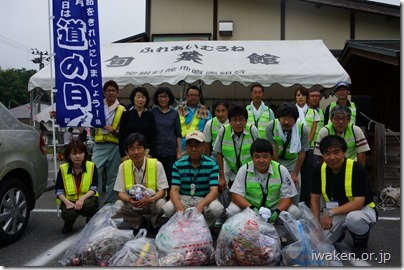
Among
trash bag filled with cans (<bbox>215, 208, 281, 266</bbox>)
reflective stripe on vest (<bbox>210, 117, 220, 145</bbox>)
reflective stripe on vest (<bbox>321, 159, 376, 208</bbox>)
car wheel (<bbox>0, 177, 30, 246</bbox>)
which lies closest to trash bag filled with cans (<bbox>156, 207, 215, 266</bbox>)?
trash bag filled with cans (<bbox>215, 208, 281, 266</bbox>)

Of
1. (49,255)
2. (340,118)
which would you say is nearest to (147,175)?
(49,255)

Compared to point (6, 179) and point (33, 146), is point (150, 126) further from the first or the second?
point (6, 179)

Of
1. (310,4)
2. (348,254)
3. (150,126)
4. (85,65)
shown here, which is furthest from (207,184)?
(310,4)

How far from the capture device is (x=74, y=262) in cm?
304

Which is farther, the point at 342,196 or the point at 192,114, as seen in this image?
the point at 192,114

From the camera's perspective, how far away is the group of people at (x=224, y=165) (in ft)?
10.9

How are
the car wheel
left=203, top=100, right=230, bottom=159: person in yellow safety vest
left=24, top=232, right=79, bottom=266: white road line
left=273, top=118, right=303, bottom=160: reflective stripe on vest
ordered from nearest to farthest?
left=24, top=232, right=79, bottom=266: white road line → the car wheel → left=273, top=118, right=303, bottom=160: reflective stripe on vest → left=203, top=100, right=230, bottom=159: person in yellow safety vest

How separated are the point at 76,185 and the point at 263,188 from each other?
6.88 ft

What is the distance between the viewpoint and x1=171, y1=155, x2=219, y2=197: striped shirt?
3662mm

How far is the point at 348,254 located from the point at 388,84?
20.6 ft

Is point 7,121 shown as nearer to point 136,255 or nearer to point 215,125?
point 136,255

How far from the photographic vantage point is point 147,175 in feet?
12.4

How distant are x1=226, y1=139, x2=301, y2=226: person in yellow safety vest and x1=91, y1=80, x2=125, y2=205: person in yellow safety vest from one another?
193cm

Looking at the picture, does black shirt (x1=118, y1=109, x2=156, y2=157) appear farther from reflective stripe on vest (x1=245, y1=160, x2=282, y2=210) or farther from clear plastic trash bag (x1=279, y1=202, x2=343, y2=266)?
clear plastic trash bag (x1=279, y1=202, x2=343, y2=266)
